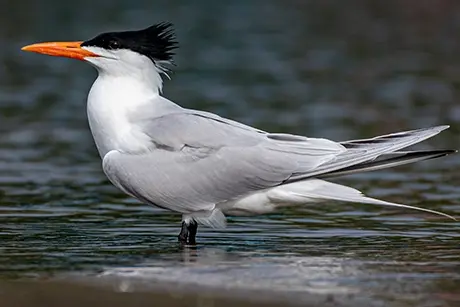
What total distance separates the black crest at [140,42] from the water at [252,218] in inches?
53.8

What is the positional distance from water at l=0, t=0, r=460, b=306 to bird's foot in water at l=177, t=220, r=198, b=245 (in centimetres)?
9

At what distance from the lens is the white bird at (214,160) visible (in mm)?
9266

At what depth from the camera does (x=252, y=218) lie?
10.8m

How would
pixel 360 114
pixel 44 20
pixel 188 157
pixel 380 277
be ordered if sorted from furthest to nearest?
1. pixel 44 20
2. pixel 360 114
3. pixel 188 157
4. pixel 380 277

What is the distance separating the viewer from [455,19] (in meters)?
28.7

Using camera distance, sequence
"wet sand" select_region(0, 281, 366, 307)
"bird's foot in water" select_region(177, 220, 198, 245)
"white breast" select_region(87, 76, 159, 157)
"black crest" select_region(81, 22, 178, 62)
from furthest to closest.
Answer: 1. "black crest" select_region(81, 22, 178, 62)
2. "bird's foot in water" select_region(177, 220, 198, 245)
3. "white breast" select_region(87, 76, 159, 157)
4. "wet sand" select_region(0, 281, 366, 307)

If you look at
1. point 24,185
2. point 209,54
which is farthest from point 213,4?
point 24,185

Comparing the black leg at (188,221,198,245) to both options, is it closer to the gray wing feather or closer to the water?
the water

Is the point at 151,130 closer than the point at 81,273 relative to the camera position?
No

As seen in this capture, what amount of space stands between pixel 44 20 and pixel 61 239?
19.3 m

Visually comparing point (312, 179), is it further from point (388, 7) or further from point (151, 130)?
point (388, 7)

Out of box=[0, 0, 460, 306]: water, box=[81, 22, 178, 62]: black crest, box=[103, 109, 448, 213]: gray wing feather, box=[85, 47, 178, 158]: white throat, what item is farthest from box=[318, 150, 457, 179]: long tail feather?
box=[81, 22, 178, 62]: black crest

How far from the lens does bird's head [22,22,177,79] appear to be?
31.8ft

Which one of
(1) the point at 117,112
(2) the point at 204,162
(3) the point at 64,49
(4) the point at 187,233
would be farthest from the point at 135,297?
(3) the point at 64,49
